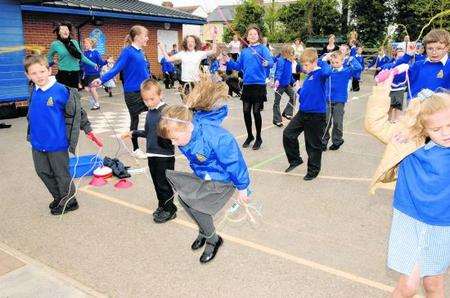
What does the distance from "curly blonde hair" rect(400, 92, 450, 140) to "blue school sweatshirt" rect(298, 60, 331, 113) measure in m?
3.51

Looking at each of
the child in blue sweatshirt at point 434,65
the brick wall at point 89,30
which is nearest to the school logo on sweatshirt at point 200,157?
the child in blue sweatshirt at point 434,65

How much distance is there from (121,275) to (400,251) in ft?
7.61

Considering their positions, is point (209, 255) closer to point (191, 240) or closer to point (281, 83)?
point (191, 240)

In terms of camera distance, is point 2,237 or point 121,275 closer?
point 121,275

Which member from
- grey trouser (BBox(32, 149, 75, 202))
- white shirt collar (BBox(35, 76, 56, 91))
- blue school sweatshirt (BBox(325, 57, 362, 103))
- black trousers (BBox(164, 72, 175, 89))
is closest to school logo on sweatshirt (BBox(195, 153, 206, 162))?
grey trouser (BBox(32, 149, 75, 202))

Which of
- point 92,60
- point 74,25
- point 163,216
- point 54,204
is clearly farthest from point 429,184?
point 74,25

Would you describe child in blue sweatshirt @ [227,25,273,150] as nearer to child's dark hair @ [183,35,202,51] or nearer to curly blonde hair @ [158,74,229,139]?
child's dark hair @ [183,35,202,51]

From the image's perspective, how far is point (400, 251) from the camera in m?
2.68

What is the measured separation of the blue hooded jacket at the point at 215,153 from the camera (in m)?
3.50

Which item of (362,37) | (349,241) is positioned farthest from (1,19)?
(362,37)

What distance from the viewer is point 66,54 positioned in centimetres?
997

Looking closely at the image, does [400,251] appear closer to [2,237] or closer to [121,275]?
[121,275]

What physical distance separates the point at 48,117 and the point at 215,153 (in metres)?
2.26

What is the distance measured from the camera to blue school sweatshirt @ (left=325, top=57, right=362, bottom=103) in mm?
7598
